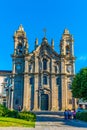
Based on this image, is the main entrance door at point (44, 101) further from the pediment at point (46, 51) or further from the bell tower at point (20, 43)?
the bell tower at point (20, 43)

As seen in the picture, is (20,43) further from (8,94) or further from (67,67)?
(8,94)

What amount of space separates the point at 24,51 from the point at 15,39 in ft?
14.4

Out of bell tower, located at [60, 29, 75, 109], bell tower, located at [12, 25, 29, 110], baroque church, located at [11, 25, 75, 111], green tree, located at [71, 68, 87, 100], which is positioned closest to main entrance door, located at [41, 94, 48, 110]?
baroque church, located at [11, 25, 75, 111]

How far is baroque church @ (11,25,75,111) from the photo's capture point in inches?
2515

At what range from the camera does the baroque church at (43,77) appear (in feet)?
210

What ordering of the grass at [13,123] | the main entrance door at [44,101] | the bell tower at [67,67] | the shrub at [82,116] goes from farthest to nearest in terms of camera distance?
the main entrance door at [44,101]
the bell tower at [67,67]
the shrub at [82,116]
the grass at [13,123]

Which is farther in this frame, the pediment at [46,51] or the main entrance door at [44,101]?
the pediment at [46,51]

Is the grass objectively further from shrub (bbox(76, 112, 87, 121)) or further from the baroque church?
the baroque church

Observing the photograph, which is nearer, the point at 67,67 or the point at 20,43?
the point at 67,67

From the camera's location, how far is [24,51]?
224 feet

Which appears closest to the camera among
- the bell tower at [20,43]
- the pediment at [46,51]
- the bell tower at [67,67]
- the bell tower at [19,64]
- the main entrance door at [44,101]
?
the bell tower at [19,64]

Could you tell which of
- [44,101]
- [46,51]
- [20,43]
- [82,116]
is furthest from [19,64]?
[82,116]

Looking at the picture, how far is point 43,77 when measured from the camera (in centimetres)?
A: 6575

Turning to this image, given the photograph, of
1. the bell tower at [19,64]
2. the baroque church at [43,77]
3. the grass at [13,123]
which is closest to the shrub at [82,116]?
the grass at [13,123]
